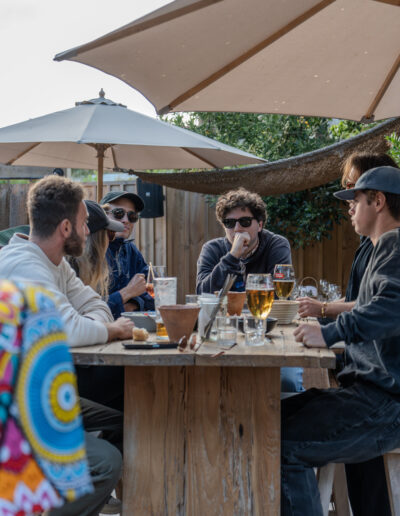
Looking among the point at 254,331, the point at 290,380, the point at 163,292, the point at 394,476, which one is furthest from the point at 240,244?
the point at 394,476

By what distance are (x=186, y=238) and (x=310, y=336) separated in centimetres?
464

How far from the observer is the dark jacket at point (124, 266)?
3176 mm

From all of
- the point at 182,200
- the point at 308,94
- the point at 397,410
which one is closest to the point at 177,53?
the point at 308,94

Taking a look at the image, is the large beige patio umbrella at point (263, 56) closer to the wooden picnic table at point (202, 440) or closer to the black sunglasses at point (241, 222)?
the black sunglasses at point (241, 222)

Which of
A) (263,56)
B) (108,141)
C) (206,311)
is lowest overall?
(206,311)

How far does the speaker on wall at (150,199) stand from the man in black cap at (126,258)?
2.55m

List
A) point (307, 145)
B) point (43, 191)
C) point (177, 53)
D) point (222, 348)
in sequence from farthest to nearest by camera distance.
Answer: point (307, 145)
point (177, 53)
point (43, 191)
point (222, 348)

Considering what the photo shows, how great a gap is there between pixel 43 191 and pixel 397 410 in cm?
144

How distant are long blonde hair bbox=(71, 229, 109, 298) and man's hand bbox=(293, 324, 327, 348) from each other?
4.09 ft

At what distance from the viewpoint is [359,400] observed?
1.80 meters

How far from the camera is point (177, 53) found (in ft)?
8.00

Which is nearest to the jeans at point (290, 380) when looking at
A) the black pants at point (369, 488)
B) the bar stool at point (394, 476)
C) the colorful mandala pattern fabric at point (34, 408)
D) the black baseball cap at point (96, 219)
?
the black pants at point (369, 488)

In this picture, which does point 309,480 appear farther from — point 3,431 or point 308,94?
point 308,94

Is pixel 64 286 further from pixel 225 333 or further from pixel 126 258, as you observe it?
pixel 126 258
